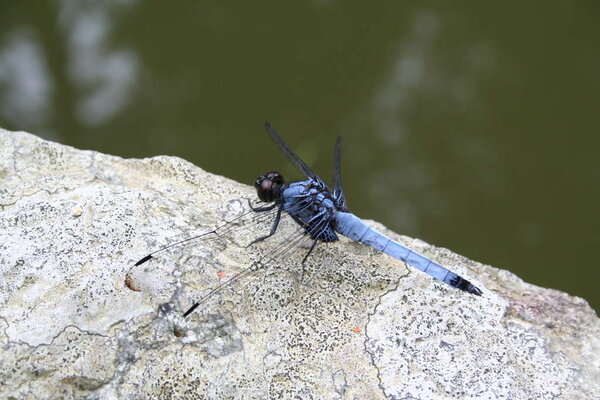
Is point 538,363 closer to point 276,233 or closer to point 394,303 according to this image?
point 394,303

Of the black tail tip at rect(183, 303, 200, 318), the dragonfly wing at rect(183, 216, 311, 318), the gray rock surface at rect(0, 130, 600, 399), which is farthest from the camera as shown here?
the dragonfly wing at rect(183, 216, 311, 318)

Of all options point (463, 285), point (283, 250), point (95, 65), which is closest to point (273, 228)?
point (283, 250)

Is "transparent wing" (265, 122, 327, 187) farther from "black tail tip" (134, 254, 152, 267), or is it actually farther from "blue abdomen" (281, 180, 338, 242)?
"black tail tip" (134, 254, 152, 267)

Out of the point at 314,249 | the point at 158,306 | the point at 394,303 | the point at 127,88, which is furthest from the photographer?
the point at 127,88

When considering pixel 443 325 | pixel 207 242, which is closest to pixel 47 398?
pixel 207 242

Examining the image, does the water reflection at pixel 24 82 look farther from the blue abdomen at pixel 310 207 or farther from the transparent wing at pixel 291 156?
the blue abdomen at pixel 310 207

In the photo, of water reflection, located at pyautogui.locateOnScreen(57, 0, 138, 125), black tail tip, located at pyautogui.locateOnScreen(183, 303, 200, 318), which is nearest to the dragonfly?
black tail tip, located at pyautogui.locateOnScreen(183, 303, 200, 318)

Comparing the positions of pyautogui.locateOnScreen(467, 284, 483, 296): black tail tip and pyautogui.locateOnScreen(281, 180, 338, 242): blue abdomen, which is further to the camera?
pyautogui.locateOnScreen(281, 180, 338, 242): blue abdomen
